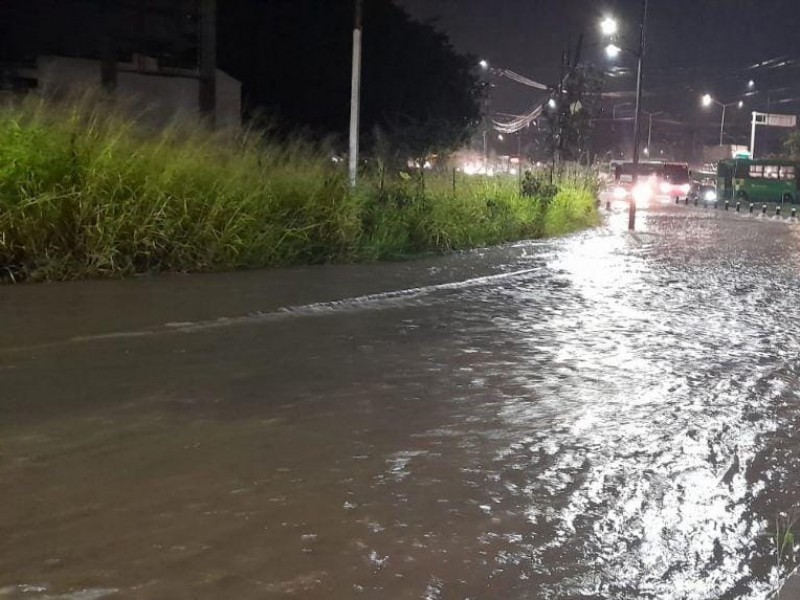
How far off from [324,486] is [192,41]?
19.3 metres

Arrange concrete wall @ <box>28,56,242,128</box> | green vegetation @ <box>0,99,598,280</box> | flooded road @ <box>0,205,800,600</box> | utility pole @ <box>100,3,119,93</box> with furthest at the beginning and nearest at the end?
concrete wall @ <box>28,56,242,128</box>
utility pole @ <box>100,3,119,93</box>
green vegetation @ <box>0,99,598,280</box>
flooded road @ <box>0,205,800,600</box>

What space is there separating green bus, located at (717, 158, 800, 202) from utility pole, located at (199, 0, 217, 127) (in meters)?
34.8

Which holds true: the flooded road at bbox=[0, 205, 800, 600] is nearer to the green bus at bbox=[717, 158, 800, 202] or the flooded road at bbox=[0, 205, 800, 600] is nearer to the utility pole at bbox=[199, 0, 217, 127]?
the utility pole at bbox=[199, 0, 217, 127]

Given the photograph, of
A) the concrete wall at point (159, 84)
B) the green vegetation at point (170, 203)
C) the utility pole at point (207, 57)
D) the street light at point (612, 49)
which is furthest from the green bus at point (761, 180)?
the green vegetation at point (170, 203)

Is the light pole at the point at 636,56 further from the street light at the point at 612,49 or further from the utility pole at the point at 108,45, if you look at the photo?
the utility pole at the point at 108,45

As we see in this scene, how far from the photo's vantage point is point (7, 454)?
17.4 feet

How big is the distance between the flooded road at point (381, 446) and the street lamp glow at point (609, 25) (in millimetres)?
17078

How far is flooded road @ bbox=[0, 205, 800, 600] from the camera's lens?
4062mm

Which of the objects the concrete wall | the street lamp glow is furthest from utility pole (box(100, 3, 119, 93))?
the street lamp glow

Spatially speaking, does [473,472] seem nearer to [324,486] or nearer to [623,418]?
[324,486]

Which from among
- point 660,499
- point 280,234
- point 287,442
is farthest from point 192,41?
point 660,499

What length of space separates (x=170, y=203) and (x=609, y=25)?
18.4 metres

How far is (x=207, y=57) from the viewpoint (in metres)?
21.6

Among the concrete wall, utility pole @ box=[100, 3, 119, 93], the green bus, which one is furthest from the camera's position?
the green bus
